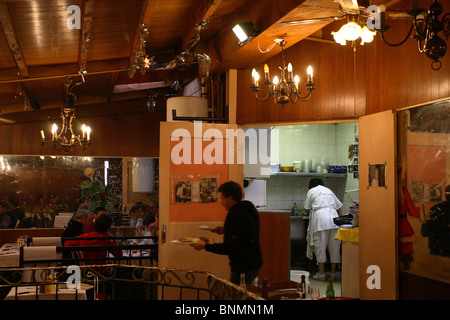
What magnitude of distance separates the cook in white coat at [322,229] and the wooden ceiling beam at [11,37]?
17.1 ft

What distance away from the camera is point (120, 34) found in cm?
612

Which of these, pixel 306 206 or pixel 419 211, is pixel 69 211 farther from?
pixel 419 211

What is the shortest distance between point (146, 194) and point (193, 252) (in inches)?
186

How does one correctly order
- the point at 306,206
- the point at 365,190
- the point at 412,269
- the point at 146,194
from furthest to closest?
the point at 146,194, the point at 306,206, the point at 365,190, the point at 412,269

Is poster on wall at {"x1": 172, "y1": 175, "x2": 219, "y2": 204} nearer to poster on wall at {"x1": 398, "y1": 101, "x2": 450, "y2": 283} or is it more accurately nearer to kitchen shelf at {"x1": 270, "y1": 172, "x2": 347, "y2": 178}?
poster on wall at {"x1": 398, "y1": 101, "x2": 450, "y2": 283}

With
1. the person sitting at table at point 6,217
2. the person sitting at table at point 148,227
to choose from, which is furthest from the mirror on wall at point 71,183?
the person sitting at table at point 148,227

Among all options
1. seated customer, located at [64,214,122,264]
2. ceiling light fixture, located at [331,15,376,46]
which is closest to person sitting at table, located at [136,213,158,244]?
seated customer, located at [64,214,122,264]

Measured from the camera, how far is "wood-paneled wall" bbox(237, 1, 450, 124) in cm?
469

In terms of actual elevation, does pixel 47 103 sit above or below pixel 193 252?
above

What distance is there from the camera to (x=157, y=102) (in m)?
10.6

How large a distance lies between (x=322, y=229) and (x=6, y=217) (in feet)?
19.6

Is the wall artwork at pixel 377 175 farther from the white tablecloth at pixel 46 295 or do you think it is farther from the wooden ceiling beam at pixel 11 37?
the wooden ceiling beam at pixel 11 37
